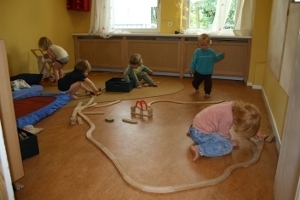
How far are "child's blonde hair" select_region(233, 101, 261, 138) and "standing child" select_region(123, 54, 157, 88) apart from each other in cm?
226

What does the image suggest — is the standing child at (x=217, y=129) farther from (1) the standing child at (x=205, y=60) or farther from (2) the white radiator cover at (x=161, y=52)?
(2) the white radiator cover at (x=161, y=52)

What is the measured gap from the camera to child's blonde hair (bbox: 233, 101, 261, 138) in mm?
1789

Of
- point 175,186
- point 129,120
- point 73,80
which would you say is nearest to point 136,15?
point 73,80

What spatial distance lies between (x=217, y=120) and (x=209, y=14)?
3413mm

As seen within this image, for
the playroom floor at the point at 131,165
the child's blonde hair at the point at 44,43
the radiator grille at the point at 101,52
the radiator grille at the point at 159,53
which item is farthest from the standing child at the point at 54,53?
the playroom floor at the point at 131,165

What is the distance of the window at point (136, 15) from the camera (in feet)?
17.1

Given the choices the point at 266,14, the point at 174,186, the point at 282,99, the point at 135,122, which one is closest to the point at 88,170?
the point at 174,186

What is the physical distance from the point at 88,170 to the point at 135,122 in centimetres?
92

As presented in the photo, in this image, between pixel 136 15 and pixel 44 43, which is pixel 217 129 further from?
pixel 136 15

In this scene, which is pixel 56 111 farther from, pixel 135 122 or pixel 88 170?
pixel 88 170

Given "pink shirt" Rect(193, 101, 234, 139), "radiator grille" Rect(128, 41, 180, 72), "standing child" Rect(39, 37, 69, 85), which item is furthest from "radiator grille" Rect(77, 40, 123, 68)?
"pink shirt" Rect(193, 101, 234, 139)

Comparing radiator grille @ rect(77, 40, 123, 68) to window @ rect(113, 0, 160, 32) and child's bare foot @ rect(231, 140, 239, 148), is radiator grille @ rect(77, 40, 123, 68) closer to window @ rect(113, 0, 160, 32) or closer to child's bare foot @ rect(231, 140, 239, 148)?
window @ rect(113, 0, 160, 32)

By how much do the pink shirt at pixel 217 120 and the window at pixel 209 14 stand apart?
9.85ft

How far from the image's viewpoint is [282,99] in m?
2.22
